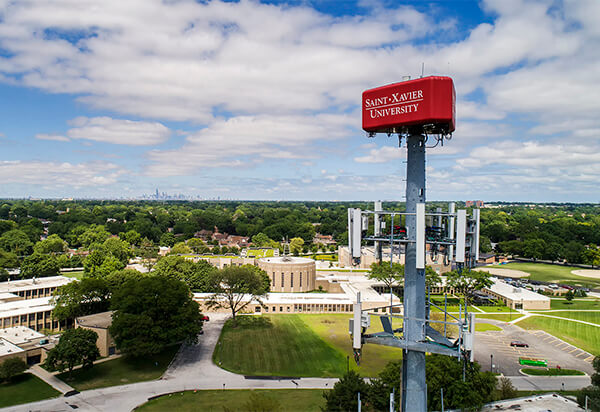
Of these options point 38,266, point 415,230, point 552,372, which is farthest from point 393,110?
point 38,266

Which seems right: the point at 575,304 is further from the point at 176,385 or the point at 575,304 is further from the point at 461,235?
the point at 461,235

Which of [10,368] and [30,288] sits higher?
[30,288]

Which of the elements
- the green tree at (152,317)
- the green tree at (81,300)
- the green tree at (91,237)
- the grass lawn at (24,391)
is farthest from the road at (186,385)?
the green tree at (91,237)

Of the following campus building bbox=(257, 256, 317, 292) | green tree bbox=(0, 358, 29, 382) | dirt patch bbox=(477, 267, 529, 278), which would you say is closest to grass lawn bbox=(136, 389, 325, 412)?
green tree bbox=(0, 358, 29, 382)

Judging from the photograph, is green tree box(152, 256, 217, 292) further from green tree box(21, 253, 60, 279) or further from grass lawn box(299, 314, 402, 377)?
green tree box(21, 253, 60, 279)

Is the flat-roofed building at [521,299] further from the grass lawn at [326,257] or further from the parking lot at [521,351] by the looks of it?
the grass lawn at [326,257]
